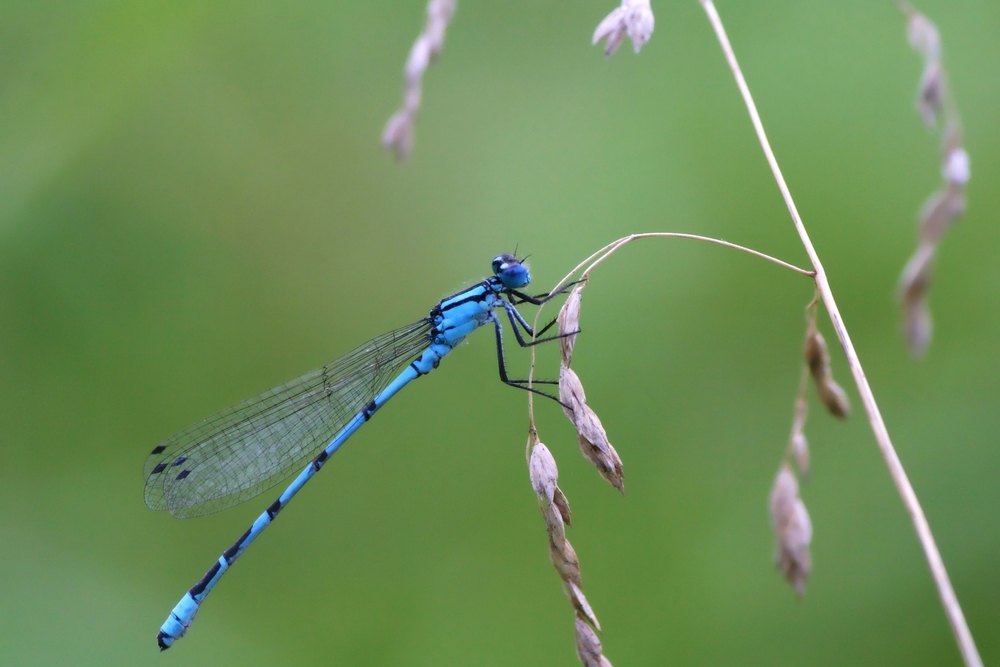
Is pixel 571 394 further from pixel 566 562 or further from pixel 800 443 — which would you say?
pixel 800 443

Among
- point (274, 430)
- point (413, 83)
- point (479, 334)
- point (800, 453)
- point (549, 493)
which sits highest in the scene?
point (413, 83)

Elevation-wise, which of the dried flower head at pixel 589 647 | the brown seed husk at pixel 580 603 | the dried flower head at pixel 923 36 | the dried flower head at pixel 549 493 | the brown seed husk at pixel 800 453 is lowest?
the dried flower head at pixel 589 647

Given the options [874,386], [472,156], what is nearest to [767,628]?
[874,386]

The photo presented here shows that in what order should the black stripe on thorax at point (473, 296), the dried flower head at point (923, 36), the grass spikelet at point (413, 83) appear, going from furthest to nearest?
the black stripe on thorax at point (473, 296) → the grass spikelet at point (413, 83) → the dried flower head at point (923, 36)

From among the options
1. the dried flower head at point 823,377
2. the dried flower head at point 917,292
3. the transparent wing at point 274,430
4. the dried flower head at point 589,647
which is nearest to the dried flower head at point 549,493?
the dried flower head at point 589,647

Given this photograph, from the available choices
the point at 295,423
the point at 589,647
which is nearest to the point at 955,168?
the point at 589,647

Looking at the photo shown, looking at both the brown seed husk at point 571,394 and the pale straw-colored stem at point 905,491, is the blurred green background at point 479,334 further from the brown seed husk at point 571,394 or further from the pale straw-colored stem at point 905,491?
the pale straw-colored stem at point 905,491

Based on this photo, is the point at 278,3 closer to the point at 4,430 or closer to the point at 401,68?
the point at 401,68
